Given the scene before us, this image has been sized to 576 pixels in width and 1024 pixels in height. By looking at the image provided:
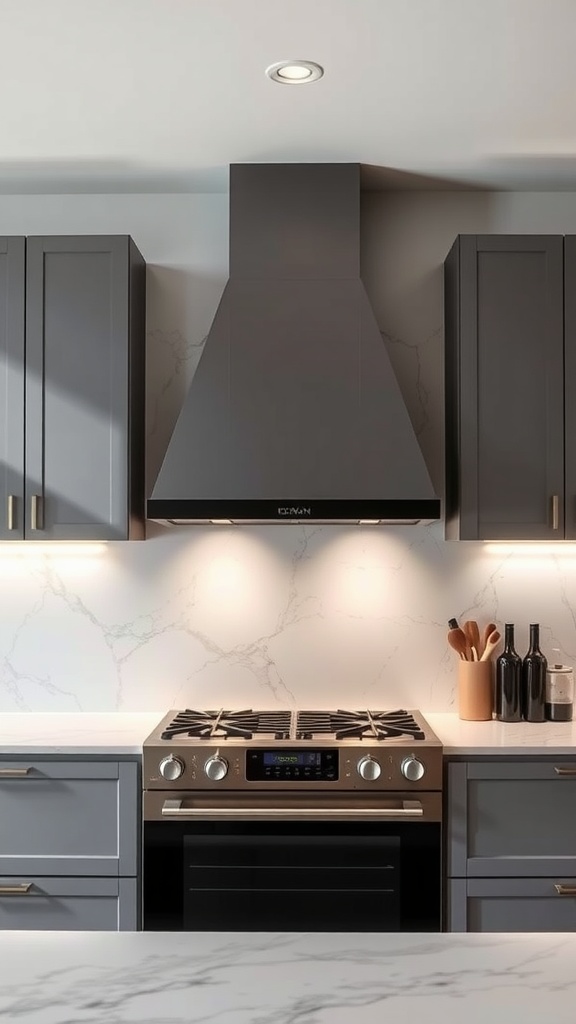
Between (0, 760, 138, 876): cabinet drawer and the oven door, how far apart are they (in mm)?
119

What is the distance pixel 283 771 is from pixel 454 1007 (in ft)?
5.54

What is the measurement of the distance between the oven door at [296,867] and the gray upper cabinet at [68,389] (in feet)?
3.21

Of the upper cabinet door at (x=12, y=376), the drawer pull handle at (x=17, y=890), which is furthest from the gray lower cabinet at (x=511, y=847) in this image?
the upper cabinet door at (x=12, y=376)

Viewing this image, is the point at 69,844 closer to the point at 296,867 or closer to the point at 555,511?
the point at 296,867

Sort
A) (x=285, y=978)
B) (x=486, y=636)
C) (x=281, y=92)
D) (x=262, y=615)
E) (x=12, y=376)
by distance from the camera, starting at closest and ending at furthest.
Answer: (x=285, y=978) → (x=281, y=92) → (x=12, y=376) → (x=486, y=636) → (x=262, y=615)

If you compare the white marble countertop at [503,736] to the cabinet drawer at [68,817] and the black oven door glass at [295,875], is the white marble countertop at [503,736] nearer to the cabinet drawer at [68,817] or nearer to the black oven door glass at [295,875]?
the black oven door glass at [295,875]

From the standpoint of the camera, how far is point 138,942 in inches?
49.5

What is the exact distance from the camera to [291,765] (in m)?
2.71

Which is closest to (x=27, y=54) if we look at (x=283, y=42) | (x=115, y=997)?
(x=283, y=42)

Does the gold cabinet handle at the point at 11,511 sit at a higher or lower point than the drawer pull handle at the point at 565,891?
higher

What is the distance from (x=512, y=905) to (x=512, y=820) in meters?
0.24

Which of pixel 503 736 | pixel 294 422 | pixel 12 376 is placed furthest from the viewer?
pixel 12 376

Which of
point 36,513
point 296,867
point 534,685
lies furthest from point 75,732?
point 534,685

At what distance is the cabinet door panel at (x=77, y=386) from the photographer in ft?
10.1
